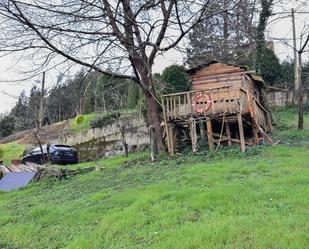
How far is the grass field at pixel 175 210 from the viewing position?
Result: 18.2 ft

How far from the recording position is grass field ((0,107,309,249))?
5.55 metres

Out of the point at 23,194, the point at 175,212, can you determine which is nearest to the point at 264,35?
the point at 23,194

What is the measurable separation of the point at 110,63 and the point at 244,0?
4.56m

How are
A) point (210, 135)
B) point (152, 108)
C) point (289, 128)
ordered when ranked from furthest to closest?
point (289, 128), point (152, 108), point (210, 135)

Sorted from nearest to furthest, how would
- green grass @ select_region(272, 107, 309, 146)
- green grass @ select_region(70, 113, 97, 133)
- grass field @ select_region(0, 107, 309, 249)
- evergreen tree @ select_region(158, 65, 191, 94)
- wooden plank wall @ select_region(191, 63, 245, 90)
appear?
1. grass field @ select_region(0, 107, 309, 249)
2. green grass @ select_region(272, 107, 309, 146)
3. wooden plank wall @ select_region(191, 63, 245, 90)
4. evergreen tree @ select_region(158, 65, 191, 94)
5. green grass @ select_region(70, 113, 97, 133)

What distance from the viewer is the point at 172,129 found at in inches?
679

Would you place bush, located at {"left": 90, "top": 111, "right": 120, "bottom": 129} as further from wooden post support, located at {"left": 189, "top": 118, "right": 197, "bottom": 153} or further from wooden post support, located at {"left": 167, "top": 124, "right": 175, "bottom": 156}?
wooden post support, located at {"left": 189, "top": 118, "right": 197, "bottom": 153}

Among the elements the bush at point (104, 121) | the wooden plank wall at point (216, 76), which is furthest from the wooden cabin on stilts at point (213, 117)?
the bush at point (104, 121)

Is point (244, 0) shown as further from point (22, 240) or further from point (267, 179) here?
point (22, 240)

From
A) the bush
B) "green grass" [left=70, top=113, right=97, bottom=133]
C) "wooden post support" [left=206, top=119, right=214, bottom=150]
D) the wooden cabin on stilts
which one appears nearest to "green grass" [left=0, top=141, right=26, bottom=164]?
"green grass" [left=70, top=113, right=97, bottom=133]

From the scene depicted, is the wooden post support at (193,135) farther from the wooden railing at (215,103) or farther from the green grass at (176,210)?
the green grass at (176,210)

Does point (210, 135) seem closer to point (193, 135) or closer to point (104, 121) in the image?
point (193, 135)

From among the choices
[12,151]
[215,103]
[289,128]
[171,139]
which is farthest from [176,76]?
[12,151]

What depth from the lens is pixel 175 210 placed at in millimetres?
7105
